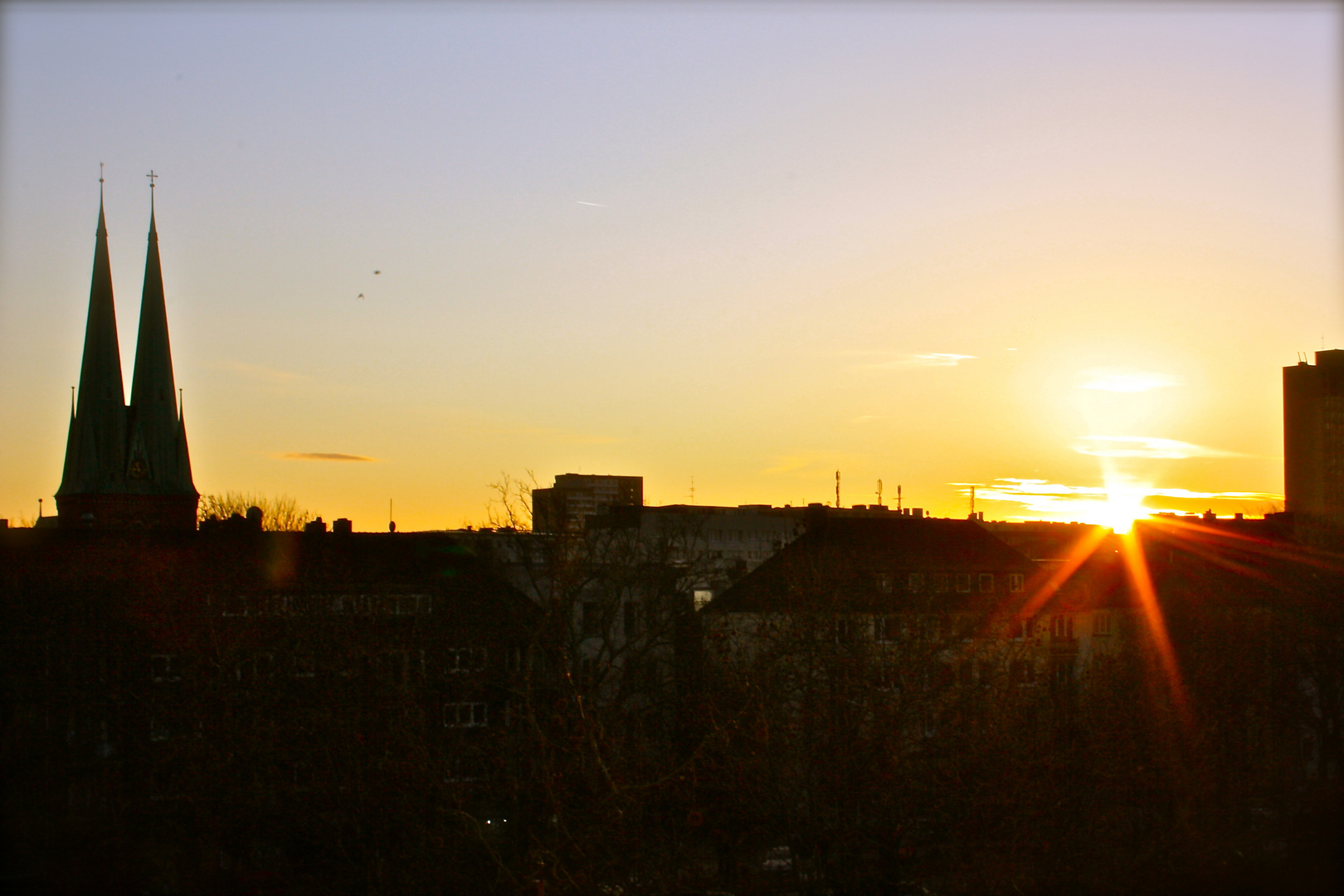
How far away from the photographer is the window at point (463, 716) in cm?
2606

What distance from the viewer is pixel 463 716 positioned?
95.5ft

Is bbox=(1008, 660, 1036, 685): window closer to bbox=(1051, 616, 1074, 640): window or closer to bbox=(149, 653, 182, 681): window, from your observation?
bbox=(1051, 616, 1074, 640): window

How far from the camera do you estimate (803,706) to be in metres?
22.7

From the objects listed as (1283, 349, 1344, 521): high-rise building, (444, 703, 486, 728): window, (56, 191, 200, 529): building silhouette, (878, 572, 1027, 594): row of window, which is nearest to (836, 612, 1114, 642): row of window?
(878, 572, 1027, 594): row of window

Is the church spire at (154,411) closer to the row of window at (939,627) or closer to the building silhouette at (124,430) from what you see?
the building silhouette at (124,430)

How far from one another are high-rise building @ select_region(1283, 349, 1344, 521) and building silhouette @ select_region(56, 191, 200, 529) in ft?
309

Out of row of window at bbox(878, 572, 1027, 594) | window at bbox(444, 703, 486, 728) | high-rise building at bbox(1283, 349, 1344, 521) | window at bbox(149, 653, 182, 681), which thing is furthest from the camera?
high-rise building at bbox(1283, 349, 1344, 521)

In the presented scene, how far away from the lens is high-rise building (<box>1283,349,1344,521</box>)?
123 meters

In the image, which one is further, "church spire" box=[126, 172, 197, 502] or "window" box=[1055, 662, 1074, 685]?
"church spire" box=[126, 172, 197, 502]

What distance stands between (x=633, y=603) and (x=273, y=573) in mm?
9644

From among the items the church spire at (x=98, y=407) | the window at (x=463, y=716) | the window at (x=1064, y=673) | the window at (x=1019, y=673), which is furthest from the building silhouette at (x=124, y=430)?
the window at (x=1019, y=673)

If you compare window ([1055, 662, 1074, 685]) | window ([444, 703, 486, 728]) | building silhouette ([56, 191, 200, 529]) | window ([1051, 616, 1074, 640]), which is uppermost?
building silhouette ([56, 191, 200, 529])

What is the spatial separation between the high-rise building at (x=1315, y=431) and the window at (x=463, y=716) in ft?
356

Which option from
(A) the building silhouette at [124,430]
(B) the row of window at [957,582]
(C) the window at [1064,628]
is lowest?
(C) the window at [1064,628]
